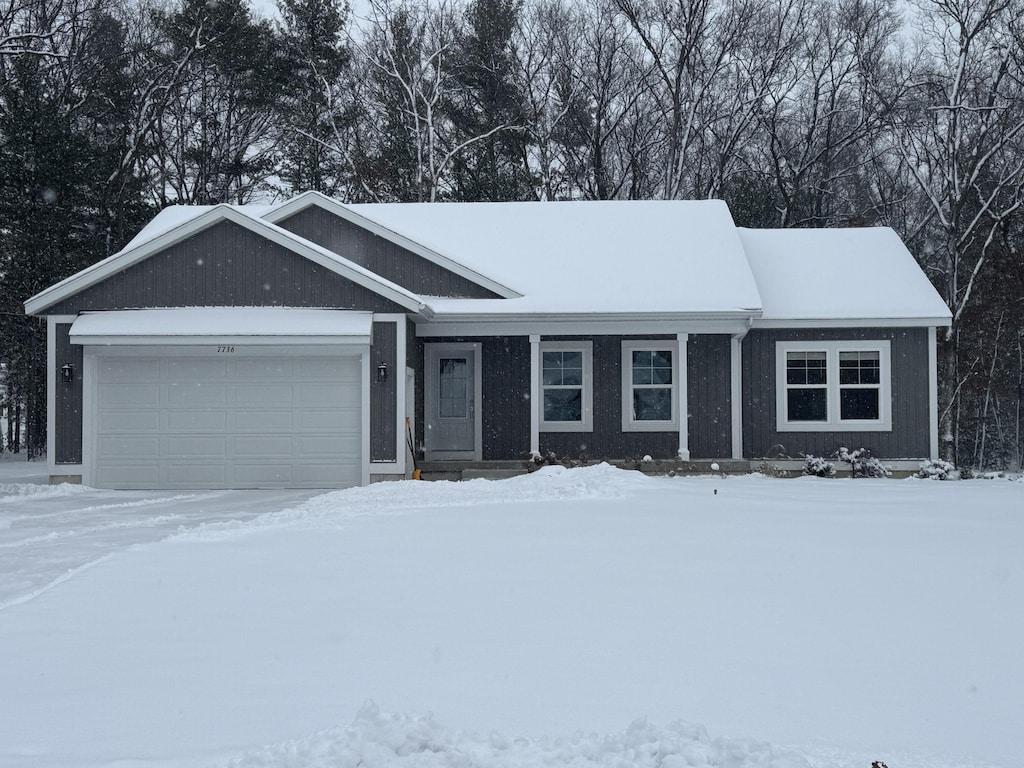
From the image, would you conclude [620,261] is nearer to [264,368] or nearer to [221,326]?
[264,368]

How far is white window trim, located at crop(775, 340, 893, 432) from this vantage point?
1733cm

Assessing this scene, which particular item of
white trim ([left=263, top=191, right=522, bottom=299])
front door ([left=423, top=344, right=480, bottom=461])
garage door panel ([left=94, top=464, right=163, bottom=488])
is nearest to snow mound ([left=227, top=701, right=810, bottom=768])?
garage door panel ([left=94, top=464, right=163, bottom=488])

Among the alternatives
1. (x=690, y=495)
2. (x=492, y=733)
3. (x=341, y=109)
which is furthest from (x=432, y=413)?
(x=341, y=109)

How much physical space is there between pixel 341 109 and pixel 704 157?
1159 cm

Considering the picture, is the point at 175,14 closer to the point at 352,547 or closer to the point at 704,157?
the point at 704,157

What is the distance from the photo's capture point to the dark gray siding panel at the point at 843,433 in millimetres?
17312

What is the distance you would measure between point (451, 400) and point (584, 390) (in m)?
Answer: 2.44

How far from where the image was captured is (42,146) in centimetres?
2456

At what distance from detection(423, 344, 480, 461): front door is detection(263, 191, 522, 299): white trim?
4.22ft

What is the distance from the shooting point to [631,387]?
17438 mm

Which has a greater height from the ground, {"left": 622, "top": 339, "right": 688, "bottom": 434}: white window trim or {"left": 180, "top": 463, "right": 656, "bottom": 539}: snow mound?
{"left": 622, "top": 339, "right": 688, "bottom": 434}: white window trim

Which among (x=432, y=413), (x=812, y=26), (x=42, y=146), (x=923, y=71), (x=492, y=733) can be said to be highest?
(x=812, y=26)

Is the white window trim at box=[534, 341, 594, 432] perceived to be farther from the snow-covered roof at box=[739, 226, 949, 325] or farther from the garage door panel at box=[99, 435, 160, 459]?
the garage door panel at box=[99, 435, 160, 459]

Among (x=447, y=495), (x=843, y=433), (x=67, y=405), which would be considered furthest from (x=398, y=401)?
(x=843, y=433)
